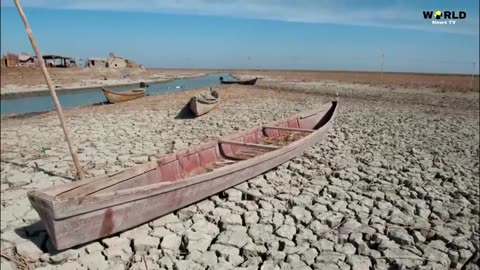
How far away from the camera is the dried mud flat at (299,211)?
3.77 meters

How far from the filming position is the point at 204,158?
20.4ft

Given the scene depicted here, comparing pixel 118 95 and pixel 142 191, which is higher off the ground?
pixel 118 95

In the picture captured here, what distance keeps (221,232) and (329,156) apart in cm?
392

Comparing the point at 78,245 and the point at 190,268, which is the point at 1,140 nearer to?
the point at 78,245

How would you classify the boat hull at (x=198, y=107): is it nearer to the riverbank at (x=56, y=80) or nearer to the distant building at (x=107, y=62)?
the riverbank at (x=56, y=80)

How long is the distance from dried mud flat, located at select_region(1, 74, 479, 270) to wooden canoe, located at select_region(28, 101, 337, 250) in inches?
10.3

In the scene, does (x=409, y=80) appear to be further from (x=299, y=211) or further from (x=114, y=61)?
(x=299, y=211)

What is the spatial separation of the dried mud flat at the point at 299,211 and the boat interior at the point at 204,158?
0.63 metres

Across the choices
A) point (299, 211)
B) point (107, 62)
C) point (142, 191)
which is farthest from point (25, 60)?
point (299, 211)

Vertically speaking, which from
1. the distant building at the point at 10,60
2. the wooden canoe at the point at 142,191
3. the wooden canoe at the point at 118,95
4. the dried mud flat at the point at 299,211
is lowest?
the dried mud flat at the point at 299,211

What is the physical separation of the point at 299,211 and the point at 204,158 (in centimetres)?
217

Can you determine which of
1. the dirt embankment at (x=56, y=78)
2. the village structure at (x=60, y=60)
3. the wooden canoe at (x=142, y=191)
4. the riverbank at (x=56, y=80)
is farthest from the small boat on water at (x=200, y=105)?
the village structure at (x=60, y=60)

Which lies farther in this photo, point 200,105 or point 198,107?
point 200,105

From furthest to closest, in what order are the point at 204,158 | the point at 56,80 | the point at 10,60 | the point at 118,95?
the point at 10,60
the point at 56,80
the point at 118,95
the point at 204,158
